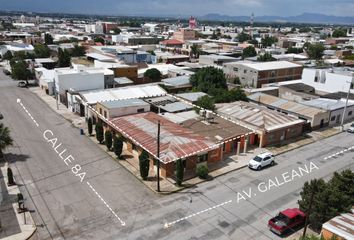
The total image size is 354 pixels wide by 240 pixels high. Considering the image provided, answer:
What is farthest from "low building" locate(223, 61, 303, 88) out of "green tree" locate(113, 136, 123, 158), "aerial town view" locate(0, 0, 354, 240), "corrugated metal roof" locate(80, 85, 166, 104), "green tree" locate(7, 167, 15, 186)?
"green tree" locate(7, 167, 15, 186)

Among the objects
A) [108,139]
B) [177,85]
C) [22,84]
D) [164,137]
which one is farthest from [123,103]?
[22,84]

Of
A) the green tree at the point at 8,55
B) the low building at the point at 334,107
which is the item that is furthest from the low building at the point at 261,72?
the green tree at the point at 8,55

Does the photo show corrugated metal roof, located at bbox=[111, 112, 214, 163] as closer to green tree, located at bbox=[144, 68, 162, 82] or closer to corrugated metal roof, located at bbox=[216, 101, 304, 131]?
corrugated metal roof, located at bbox=[216, 101, 304, 131]

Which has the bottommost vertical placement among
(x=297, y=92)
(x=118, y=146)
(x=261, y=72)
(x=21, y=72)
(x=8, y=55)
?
(x=118, y=146)

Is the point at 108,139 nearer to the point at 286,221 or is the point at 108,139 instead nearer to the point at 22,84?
the point at 286,221

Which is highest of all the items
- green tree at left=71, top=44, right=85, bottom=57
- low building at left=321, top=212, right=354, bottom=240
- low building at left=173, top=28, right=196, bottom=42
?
low building at left=173, top=28, right=196, bottom=42

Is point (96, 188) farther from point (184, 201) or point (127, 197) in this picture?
point (184, 201)
